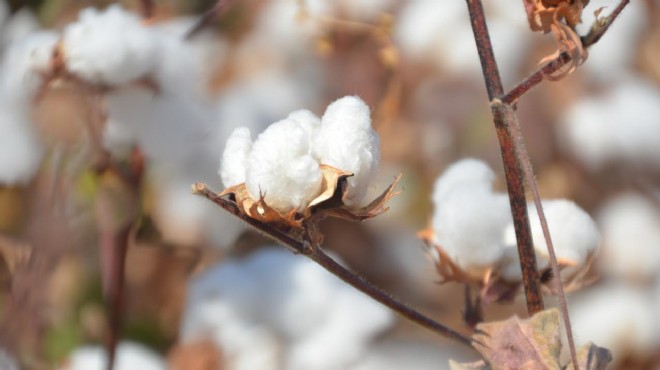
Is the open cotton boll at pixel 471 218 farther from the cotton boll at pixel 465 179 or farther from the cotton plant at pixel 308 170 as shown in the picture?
the cotton plant at pixel 308 170

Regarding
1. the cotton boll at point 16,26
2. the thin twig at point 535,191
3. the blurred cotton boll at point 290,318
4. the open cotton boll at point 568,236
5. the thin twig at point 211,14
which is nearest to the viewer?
the thin twig at point 535,191

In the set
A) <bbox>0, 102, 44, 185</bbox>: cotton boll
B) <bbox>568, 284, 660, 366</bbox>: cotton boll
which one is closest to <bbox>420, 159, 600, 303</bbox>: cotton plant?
<bbox>0, 102, 44, 185</bbox>: cotton boll

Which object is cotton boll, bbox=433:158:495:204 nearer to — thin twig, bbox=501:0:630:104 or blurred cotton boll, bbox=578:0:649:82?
thin twig, bbox=501:0:630:104

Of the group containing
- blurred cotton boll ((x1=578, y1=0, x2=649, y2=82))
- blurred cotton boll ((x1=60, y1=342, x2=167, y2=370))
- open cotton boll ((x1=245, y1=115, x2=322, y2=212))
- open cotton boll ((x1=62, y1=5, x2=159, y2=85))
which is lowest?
blurred cotton boll ((x1=60, y1=342, x2=167, y2=370))

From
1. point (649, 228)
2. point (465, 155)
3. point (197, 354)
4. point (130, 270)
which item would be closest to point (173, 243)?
point (130, 270)

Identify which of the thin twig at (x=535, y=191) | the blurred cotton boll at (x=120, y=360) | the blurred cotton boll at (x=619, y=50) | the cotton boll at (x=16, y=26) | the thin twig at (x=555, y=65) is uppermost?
the blurred cotton boll at (x=619, y=50)

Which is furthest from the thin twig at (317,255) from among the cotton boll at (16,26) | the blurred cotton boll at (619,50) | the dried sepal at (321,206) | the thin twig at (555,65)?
the blurred cotton boll at (619,50)
